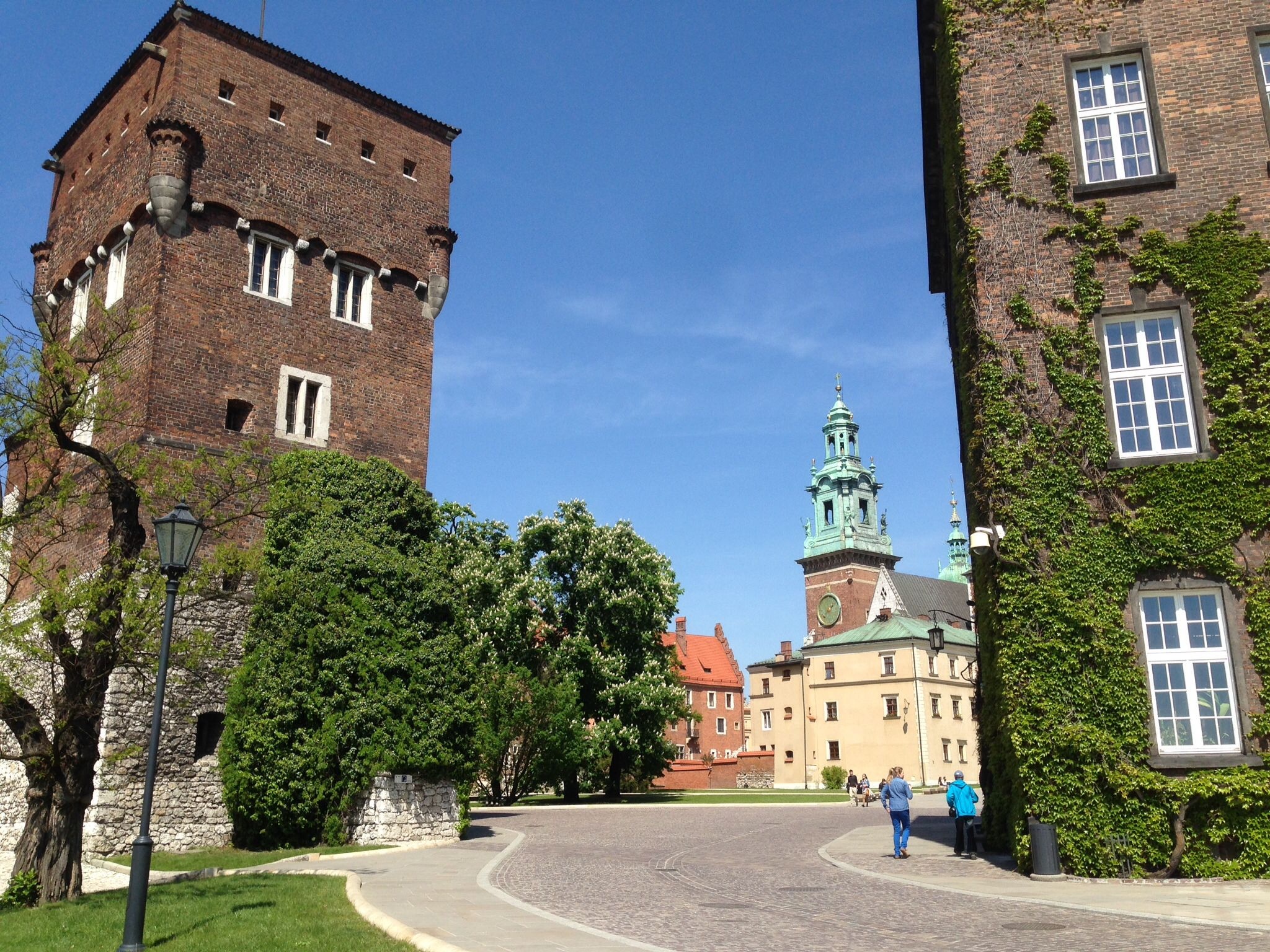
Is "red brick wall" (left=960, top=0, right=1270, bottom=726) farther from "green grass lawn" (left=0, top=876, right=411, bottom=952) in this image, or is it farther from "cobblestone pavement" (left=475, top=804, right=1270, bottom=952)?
"green grass lawn" (left=0, top=876, right=411, bottom=952)

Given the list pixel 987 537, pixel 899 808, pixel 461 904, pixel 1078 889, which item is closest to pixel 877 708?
pixel 899 808

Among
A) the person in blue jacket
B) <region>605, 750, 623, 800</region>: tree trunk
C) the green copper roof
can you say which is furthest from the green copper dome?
the person in blue jacket

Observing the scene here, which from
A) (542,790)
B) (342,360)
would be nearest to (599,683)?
(542,790)

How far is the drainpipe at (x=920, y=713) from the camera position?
66688 mm

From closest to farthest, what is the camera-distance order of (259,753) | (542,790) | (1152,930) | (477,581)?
(1152,930)
(259,753)
(477,581)
(542,790)

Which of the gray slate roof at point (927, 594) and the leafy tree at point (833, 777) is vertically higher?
the gray slate roof at point (927, 594)

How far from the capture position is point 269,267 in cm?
2836

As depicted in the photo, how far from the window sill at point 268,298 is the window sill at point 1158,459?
2172 cm

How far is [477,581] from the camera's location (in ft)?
126

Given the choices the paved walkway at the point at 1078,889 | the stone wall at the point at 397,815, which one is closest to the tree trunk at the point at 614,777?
the stone wall at the point at 397,815

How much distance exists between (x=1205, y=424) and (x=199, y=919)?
47.7ft

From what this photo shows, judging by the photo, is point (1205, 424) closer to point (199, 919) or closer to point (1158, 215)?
point (1158, 215)

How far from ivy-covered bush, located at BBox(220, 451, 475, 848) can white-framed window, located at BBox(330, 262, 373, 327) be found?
7.23 m

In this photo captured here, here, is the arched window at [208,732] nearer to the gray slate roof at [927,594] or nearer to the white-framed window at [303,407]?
the white-framed window at [303,407]
